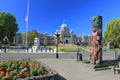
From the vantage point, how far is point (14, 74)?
1234 centimetres

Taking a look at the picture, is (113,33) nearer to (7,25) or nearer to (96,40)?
(7,25)

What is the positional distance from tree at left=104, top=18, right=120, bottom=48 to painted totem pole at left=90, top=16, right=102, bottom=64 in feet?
226

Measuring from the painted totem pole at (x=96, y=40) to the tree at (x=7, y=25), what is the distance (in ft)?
186

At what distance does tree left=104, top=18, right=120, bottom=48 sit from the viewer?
92375 millimetres

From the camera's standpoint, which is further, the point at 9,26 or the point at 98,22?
the point at 9,26

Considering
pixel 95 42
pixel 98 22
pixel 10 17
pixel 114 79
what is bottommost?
pixel 114 79

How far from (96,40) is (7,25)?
2316 inches

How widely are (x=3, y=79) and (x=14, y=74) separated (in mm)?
1346

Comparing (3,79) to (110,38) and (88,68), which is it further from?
(110,38)

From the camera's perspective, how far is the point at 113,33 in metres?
93.5

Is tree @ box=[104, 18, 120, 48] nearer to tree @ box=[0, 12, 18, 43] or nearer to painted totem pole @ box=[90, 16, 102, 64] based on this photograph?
tree @ box=[0, 12, 18, 43]

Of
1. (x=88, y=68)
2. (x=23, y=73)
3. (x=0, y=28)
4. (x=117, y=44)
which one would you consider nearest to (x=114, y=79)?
(x=88, y=68)

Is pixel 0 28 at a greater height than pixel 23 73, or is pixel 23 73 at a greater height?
pixel 0 28

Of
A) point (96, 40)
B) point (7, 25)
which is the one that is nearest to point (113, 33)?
point (7, 25)
